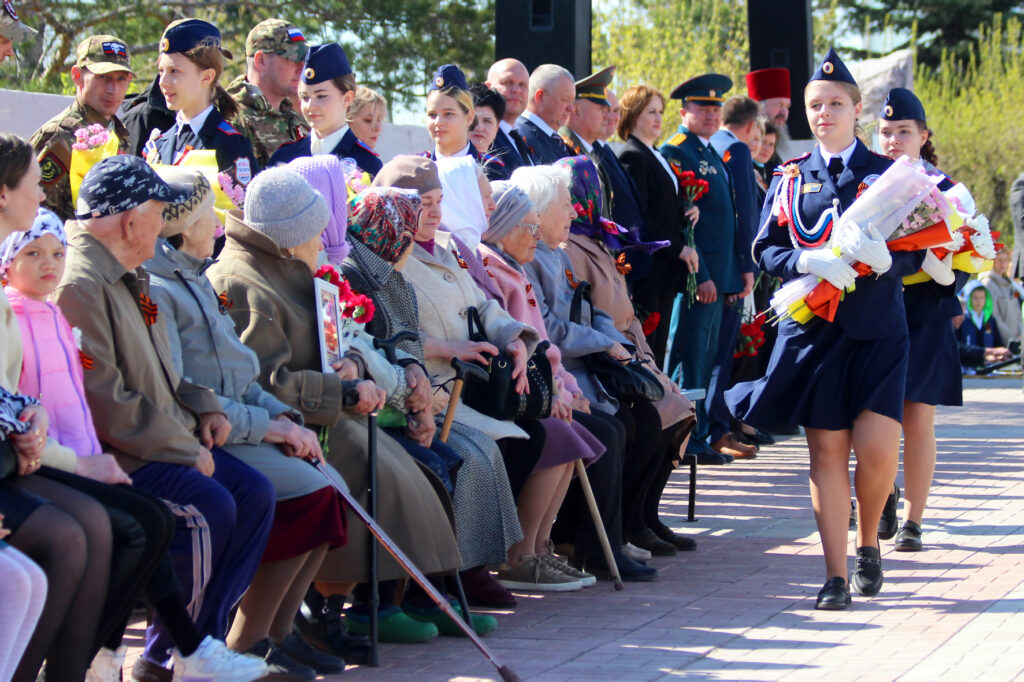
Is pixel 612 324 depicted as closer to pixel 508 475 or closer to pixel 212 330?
pixel 508 475

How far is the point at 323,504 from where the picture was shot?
15.5 ft

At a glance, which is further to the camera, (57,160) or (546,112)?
(546,112)

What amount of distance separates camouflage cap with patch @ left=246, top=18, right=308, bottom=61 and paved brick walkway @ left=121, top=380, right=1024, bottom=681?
2990 millimetres

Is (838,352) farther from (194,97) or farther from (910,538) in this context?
(194,97)

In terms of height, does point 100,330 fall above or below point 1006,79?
below

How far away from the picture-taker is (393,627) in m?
5.32

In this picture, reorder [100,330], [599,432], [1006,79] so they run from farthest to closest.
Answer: [1006,79]
[599,432]
[100,330]

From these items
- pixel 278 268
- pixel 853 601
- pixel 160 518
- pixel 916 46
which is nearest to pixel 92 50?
pixel 278 268

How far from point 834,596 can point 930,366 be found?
168cm

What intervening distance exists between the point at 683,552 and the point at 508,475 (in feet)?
4.57

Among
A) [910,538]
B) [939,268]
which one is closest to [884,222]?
[939,268]

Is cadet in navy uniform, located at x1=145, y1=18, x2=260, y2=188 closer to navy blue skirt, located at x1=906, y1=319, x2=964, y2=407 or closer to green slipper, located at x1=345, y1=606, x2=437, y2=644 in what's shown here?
green slipper, located at x1=345, y1=606, x2=437, y2=644

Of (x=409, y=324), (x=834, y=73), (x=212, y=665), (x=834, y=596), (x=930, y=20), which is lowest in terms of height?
(x=834, y=596)

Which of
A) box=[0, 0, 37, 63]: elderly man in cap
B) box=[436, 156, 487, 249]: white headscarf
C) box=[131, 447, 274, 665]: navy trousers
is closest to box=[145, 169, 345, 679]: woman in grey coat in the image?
box=[131, 447, 274, 665]: navy trousers
